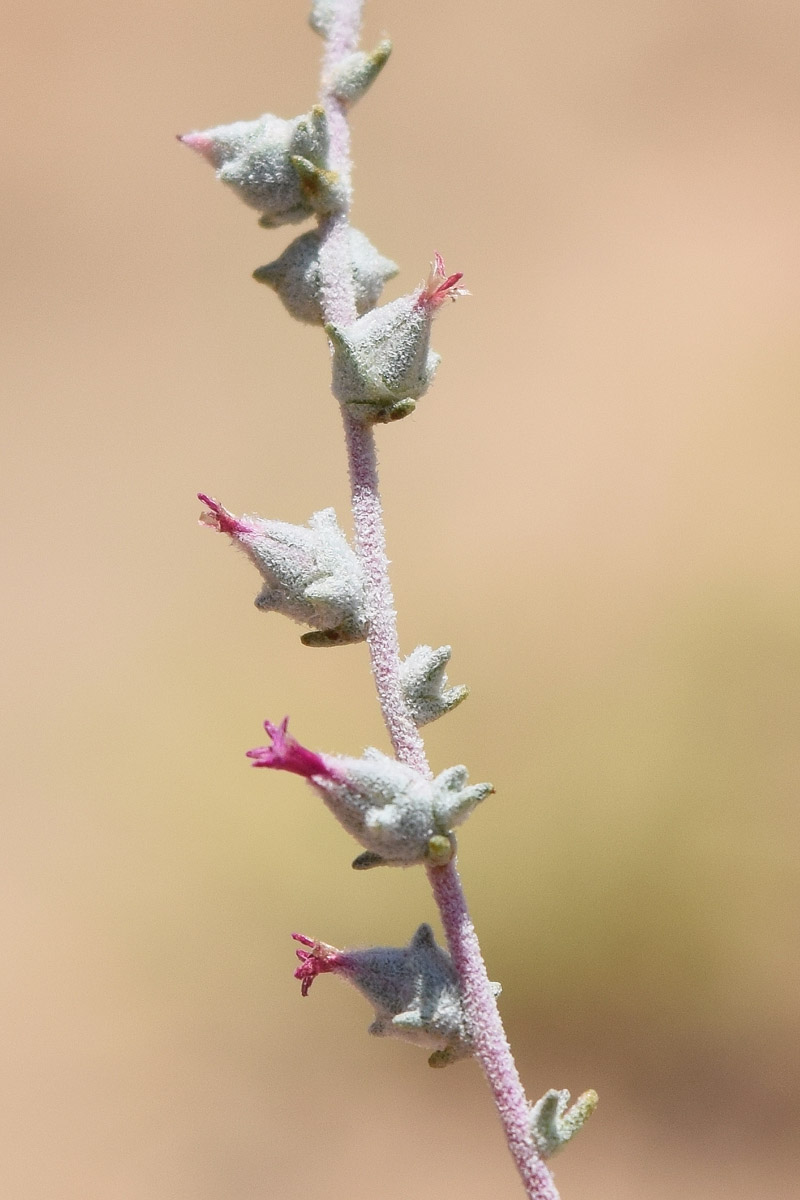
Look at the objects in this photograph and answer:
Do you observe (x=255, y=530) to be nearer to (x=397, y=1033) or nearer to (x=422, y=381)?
(x=422, y=381)

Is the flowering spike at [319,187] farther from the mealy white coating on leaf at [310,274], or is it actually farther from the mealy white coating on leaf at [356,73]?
the mealy white coating on leaf at [356,73]

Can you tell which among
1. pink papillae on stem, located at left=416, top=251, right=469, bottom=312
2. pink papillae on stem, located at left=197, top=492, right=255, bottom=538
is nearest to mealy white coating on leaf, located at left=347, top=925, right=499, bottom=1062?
pink papillae on stem, located at left=197, top=492, right=255, bottom=538

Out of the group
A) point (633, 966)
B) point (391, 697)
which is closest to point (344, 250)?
point (391, 697)

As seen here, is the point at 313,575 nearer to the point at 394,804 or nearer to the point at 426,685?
the point at 426,685

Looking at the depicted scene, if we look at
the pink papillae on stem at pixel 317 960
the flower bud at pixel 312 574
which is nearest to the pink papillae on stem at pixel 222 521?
the flower bud at pixel 312 574

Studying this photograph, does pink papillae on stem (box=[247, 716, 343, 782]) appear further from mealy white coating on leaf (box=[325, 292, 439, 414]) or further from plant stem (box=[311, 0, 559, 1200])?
mealy white coating on leaf (box=[325, 292, 439, 414])
